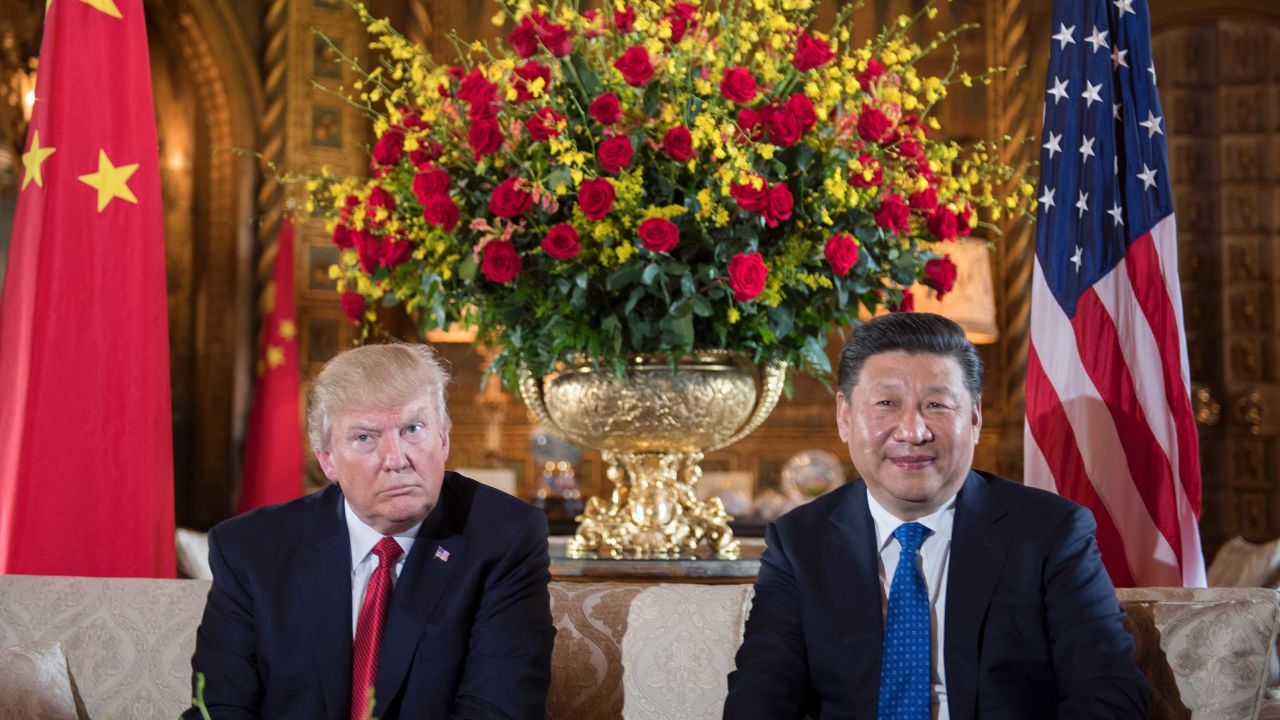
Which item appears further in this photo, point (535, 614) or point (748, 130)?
point (748, 130)

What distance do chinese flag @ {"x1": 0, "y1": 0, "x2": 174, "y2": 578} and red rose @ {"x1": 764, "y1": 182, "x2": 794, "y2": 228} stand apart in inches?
50.5

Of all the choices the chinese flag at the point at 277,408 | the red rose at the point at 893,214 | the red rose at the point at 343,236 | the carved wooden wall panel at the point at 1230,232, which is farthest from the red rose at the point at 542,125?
the carved wooden wall panel at the point at 1230,232

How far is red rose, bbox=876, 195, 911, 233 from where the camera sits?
250cm

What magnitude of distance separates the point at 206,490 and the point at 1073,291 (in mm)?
4818

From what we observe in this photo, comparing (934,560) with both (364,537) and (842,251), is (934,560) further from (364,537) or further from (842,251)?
(364,537)

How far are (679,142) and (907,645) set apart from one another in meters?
1.01

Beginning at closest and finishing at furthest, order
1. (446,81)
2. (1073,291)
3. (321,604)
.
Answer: (321,604) → (446,81) → (1073,291)

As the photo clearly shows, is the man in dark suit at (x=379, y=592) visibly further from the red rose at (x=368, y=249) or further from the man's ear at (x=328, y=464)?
the red rose at (x=368, y=249)

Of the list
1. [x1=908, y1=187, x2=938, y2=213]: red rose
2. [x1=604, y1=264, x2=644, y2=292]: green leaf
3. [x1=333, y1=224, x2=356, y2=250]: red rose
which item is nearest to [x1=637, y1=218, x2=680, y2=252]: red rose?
[x1=604, y1=264, x2=644, y2=292]: green leaf

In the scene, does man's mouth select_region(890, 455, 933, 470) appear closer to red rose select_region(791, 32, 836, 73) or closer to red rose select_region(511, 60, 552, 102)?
red rose select_region(791, 32, 836, 73)

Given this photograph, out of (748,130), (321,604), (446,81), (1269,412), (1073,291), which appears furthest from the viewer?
(1269,412)

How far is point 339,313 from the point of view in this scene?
6.43 meters

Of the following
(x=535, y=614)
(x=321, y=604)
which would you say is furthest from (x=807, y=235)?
(x=321, y=604)

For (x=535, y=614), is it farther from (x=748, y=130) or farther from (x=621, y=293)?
(x=748, y=130)
